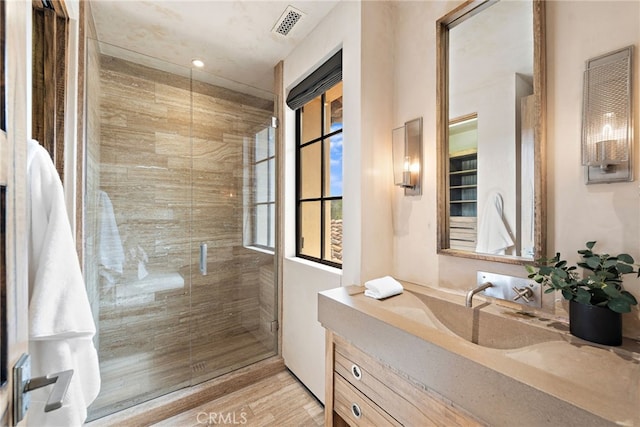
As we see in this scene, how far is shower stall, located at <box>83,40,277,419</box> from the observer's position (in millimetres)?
1843

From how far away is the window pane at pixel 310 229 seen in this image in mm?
2027

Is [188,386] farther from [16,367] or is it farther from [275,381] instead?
[16,367]

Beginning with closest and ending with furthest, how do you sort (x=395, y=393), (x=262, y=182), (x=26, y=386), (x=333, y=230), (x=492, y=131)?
(x=26, y=386) → (x=395, y=393) → (x=492, y=131) → (x=333, y=230) → (x=262, y=182)

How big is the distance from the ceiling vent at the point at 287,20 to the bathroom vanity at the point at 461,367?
1689 millimetres

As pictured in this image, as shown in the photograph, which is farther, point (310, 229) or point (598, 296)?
point (310, 229)

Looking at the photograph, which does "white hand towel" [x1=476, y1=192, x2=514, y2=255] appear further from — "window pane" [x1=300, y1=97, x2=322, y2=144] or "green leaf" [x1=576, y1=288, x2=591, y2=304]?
"window pane" [x1=300, y1=97, x2=322, y2=144]

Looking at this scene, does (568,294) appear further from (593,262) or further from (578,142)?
(578,142)

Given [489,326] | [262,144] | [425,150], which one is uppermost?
[262,144]

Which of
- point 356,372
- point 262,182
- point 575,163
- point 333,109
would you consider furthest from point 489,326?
point 262,182

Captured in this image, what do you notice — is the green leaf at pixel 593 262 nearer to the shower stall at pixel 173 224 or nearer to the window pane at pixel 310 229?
the window pane at pixel 310 229

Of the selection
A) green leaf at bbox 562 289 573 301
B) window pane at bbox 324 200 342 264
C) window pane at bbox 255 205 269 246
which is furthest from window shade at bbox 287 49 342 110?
green leaf at bbox 562 289 573 301

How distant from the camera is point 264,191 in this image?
7.89ft

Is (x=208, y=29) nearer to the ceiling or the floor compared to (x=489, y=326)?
nearer to the ceiling

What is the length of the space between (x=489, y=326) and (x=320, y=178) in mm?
1395
